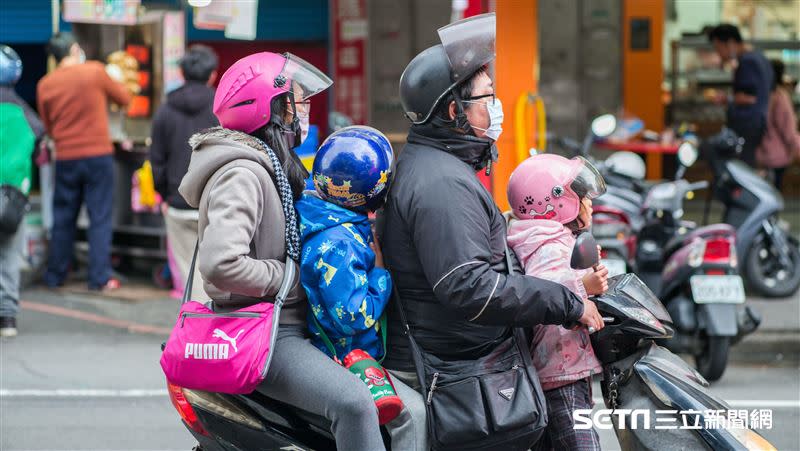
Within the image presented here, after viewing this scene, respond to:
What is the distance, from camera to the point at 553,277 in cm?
371

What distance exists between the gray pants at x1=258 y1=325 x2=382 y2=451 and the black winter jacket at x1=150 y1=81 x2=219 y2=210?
5766mm

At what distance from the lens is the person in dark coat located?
357 inches

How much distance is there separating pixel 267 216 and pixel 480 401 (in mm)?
846

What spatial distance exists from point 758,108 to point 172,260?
18.2 feet

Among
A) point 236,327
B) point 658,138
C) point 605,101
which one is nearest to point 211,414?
point 236,327

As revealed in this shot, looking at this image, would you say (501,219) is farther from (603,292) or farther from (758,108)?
(758,108)

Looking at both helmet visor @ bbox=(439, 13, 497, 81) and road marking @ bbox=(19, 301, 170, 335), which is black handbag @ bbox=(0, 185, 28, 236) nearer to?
road marking @ bbox=(19, 301, 170, 335)

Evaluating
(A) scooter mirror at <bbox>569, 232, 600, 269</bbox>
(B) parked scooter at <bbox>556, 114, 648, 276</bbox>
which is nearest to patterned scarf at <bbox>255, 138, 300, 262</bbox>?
(A) scooter mirror at <bbox>569, 232, 600, 269</bbox>

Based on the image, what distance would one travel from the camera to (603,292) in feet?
12.2

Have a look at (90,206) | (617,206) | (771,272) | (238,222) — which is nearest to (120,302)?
(90,206)

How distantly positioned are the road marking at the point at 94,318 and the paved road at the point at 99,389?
0.02 meters

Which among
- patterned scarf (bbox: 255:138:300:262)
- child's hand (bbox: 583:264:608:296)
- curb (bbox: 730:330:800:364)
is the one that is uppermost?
patterned scarf (bbox: 255:138:300:262)

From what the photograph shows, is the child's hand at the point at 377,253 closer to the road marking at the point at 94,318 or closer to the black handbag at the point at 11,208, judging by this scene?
the black handbag at the point at 11,208

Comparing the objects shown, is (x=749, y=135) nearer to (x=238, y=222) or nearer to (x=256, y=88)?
(x=256, y=88)
